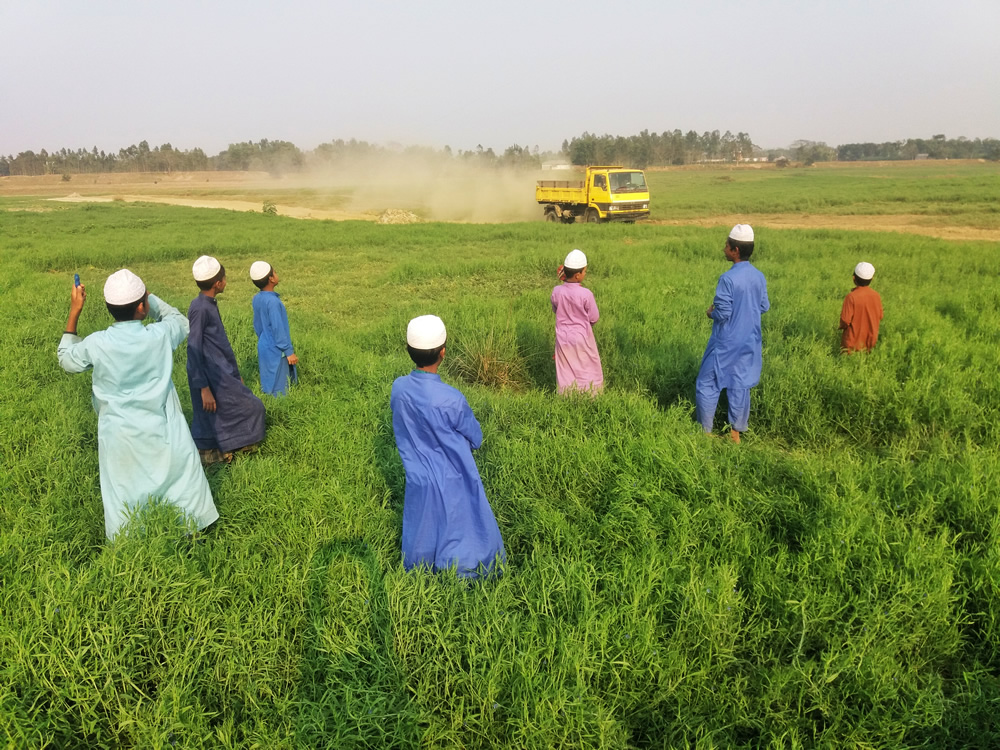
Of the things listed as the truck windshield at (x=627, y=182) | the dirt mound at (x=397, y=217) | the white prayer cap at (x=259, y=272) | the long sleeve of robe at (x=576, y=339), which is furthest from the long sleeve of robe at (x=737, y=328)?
the dirt mound at (x=397, y=217)

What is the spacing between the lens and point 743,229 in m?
4.75

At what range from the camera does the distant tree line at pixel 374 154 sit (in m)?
92.3

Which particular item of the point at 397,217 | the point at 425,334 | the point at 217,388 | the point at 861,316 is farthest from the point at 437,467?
the point at 397,217

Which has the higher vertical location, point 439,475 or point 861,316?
point 861,316

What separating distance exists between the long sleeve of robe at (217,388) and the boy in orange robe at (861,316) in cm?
559

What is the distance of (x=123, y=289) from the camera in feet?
9.81

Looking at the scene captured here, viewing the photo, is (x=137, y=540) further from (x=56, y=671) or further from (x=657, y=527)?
(x=657, y=527)

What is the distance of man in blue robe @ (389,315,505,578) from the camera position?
8.91 ft

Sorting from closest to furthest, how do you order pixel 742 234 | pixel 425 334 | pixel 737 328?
pixel 425 334 → pixel 742 234 → pixel 737 328

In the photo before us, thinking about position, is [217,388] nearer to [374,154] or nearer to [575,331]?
[575,331]

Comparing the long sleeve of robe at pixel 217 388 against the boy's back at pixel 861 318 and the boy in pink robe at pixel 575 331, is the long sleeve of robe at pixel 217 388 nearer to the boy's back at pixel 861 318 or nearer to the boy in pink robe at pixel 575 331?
the boy in pink robe at pixel 575 331

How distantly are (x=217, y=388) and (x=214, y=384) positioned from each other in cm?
4

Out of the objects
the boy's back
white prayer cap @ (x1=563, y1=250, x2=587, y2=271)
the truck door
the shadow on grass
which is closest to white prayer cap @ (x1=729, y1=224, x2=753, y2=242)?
white prayer cap @ (x1=563, y1=250, x2=587, y2=271)

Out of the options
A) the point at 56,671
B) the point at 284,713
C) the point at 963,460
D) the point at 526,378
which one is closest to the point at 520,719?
the point at 284,713
